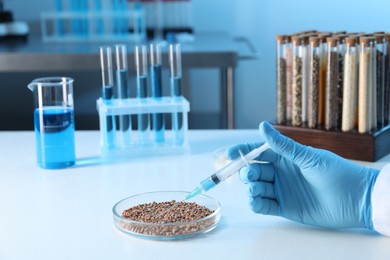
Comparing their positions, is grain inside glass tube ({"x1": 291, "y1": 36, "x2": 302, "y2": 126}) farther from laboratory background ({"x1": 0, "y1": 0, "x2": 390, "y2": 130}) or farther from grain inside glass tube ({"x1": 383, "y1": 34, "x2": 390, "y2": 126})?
laboratory background ({"x1": 0, "y1": 0, "x2": 390, "y2": 130})

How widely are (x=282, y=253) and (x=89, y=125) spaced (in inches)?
101

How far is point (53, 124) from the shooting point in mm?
1549

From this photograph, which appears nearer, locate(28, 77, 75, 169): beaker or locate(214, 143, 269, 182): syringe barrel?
locate(214, 143, 269, 182): syringe barrel

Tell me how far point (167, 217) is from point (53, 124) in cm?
51

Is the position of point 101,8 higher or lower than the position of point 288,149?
higher

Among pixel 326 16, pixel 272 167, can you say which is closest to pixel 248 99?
pixel 326 16

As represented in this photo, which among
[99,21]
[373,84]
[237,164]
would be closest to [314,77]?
[373,84]

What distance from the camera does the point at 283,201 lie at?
1.18 m

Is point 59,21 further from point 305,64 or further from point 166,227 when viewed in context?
point 166,227

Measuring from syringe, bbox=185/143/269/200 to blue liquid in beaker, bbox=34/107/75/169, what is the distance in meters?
0.46

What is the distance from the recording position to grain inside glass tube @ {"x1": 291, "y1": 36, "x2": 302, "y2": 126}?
1645 mm

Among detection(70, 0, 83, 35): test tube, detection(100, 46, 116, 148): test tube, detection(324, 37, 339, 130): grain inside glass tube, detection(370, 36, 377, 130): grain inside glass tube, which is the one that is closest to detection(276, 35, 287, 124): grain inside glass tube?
detection(324, 37, 339, 130): grain inside glass tube

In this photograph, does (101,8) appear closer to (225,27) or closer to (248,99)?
(225,27)

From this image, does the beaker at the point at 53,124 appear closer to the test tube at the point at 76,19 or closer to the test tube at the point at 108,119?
the test tube at the point at 108,119
